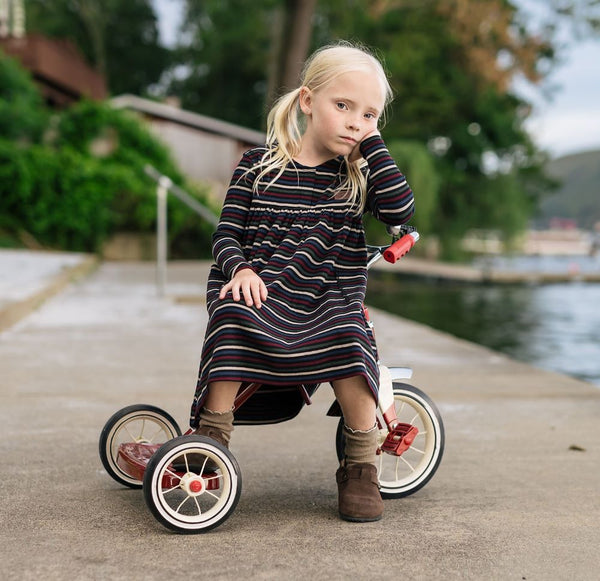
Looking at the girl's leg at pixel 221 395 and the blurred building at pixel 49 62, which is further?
the blurred building at pixel 49 62

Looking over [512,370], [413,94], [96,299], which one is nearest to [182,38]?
[413,94]

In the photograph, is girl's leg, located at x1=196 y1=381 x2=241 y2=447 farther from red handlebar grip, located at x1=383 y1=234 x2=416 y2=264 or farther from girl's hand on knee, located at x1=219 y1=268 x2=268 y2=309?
red handlebar grip, located at x1=383 y1=234 x2=416 y2=264

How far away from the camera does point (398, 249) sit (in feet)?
8.27

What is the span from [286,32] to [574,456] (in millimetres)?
13057

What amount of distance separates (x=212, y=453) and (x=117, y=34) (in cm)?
4411

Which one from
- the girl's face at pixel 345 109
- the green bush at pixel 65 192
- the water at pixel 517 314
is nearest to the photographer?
the girl's face at pixel 345 109

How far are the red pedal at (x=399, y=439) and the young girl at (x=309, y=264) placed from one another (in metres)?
0.14

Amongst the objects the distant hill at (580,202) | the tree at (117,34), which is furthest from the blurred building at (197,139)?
the distant hill at (580,202)

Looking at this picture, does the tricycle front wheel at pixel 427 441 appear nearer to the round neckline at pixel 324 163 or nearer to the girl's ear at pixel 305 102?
the round neckline at pixel 324 163

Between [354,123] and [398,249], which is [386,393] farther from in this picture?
[354,123]

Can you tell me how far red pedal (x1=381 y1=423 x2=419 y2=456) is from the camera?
268 cm

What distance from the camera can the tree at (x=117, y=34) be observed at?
139ft

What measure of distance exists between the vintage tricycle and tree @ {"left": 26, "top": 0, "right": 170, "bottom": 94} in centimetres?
4140

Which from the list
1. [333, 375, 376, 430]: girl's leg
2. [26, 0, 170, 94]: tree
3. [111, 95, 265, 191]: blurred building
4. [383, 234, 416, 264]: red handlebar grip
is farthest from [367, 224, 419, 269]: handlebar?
[26, 0, 170, 94]: tree
